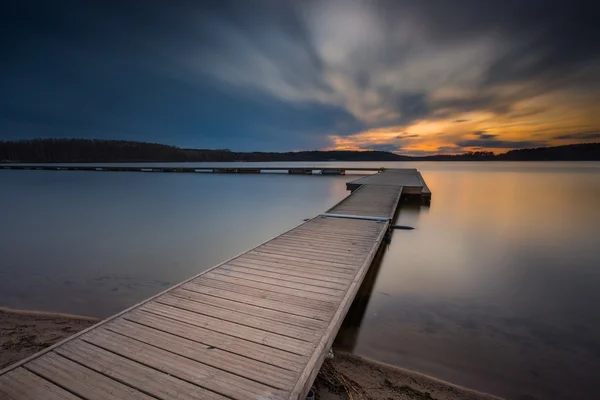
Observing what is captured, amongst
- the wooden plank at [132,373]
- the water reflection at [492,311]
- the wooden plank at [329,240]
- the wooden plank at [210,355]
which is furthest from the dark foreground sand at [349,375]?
the wooden plank at [329,240]

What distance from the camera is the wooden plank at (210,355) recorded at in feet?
6.37

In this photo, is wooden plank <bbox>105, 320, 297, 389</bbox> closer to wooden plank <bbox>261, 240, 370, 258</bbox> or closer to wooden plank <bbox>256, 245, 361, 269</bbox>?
wooden plank <bbox>256, 245, 361, 269</bbox>

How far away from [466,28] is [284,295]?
1674 cm

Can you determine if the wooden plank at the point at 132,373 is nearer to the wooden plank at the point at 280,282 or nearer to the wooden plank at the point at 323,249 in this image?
the wooden plank at the point at 280,282

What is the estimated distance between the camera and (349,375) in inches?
113

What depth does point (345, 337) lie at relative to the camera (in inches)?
148

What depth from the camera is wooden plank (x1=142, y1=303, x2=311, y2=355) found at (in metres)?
2.29

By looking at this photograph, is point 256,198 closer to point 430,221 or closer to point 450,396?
point 430,221

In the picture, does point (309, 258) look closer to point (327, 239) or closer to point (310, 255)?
point (310, 255)

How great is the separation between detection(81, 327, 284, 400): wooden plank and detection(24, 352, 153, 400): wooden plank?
0.22 meters

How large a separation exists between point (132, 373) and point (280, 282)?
1901mm

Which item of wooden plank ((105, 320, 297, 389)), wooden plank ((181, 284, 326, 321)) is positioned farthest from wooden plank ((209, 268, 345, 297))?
wooden plank ((105, 320, 297, 389))

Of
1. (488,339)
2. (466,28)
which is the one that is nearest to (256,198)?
(466,28)

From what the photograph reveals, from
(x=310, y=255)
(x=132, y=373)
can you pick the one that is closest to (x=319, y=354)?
(x=132, y=373)
